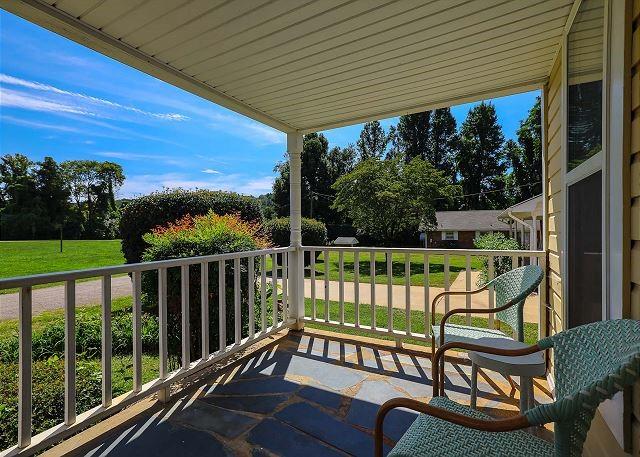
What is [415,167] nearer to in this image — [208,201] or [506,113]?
[208,201]

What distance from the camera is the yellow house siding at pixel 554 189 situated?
2.28 metres

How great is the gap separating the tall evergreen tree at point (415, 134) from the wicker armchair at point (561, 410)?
2499cm

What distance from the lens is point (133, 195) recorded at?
6.13m

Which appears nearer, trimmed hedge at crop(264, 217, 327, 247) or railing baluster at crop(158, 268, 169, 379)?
railing baluster at crop(158, 268, 169, 379)

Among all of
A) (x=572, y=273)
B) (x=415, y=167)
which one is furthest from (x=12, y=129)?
(x=572, y=273)

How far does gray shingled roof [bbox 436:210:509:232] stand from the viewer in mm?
19812

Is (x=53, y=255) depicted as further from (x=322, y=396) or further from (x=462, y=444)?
(x=462, y=444)

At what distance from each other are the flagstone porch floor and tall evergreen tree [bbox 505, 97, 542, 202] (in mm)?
21021

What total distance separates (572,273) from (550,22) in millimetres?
1514

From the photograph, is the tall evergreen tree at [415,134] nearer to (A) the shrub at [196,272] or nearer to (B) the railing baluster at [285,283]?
(B) the railing baluster at [285,283]

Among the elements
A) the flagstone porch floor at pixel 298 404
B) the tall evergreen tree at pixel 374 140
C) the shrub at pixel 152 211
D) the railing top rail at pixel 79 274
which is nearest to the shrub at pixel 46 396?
the flagstone porch floor at pixel 298 404

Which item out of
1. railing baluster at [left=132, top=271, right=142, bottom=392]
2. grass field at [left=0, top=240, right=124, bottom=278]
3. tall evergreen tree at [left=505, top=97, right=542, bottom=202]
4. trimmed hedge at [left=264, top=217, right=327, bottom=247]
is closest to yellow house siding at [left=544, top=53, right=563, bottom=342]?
railing baluster at [left=132, top=271, right=142, bottom=392]

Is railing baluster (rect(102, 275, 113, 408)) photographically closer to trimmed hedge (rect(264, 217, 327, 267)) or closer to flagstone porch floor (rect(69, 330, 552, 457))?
flagstone porch floor (rect(69, 330, 552, 457))

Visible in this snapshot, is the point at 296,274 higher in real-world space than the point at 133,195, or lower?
lower
